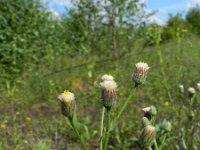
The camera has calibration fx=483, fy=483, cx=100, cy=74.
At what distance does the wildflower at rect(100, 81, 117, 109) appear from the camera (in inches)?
51.1

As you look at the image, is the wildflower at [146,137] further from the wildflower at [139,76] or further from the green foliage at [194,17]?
the green foliage at [194,17]

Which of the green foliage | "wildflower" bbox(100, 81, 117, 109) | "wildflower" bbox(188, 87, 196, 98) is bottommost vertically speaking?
"wildflower" bbox(100, 81, 117, 109)

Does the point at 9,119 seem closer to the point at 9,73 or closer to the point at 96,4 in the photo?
the point at 9,73

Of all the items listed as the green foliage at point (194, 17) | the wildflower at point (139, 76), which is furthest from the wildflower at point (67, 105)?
the green foliage at point (194, 17)

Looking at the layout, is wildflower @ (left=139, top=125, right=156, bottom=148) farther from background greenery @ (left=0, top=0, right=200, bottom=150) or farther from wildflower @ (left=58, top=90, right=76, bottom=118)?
background greenery @ (left=0, top=0, right=200, bottom=150)

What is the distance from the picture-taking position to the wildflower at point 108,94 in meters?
1.30

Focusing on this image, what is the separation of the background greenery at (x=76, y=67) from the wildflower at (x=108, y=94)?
2340 millimetres

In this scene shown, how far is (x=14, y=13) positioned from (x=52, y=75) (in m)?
0.94

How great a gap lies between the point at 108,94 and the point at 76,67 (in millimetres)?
5283

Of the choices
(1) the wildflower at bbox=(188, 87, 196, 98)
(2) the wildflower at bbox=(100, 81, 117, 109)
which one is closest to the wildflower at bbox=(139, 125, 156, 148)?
(2) the wildflower at bbox=(100, 81, 117, 109)

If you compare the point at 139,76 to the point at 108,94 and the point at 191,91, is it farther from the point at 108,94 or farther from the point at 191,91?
the point at 191,91

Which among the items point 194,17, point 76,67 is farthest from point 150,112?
point 194,17

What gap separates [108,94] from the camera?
4.31ft

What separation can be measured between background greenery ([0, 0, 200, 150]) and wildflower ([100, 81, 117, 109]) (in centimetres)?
234
